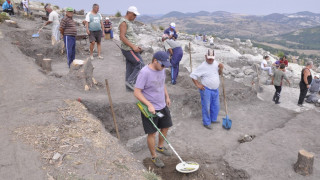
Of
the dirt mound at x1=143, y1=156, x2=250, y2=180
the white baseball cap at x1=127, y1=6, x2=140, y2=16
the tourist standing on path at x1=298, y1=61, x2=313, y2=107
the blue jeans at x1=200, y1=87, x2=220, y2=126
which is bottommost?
the dirt mound at x1=143, y1=156, x2=250, y2=180

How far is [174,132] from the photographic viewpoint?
6.45 m

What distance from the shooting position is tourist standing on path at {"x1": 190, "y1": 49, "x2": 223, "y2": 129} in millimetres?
6184

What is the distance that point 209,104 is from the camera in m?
6.51

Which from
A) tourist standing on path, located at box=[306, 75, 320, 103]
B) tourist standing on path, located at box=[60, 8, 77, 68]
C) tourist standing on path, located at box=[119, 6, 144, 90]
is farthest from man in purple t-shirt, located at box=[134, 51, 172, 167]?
tourist standing on path, located at box=[306, 75, 320, 103]

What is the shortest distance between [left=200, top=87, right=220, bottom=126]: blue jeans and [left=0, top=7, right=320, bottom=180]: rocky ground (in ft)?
1.11

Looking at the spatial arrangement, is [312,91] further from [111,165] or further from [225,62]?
[111,165]

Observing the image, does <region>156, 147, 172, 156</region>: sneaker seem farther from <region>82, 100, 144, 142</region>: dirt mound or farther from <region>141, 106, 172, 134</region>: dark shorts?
<region>82, 100, 144, 142</region>: dirt mound

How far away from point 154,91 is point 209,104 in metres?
2.62

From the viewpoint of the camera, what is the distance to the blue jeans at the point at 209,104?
6.38 metres

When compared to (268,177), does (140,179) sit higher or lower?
higher

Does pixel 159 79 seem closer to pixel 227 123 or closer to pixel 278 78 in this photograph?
pixel 227 123

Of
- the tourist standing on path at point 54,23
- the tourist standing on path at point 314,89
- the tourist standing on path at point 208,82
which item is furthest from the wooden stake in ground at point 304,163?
the tourist standing on path at point 54,23

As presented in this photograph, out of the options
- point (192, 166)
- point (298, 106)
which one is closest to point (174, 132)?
point (192, 166)

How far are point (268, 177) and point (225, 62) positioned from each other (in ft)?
31.8
